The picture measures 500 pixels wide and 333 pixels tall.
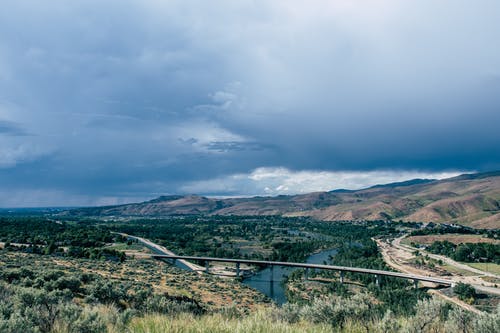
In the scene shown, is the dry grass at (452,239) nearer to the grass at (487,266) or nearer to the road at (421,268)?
the road at (421,268)

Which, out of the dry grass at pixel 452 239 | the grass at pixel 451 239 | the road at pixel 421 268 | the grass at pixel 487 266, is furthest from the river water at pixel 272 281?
the dry grass at pixel 452 239

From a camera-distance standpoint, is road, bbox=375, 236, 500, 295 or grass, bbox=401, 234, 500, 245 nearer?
road, bbox=375, 236, 500, 295

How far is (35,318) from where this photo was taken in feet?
21.5

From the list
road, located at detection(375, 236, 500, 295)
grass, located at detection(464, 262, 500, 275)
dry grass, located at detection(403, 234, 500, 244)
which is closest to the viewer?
road, located at detection(375, 236, 500, 295)

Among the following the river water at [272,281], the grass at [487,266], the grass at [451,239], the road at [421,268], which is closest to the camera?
the road at [421,268]

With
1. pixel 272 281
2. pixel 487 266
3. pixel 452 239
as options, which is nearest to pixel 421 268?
pixel 487 266

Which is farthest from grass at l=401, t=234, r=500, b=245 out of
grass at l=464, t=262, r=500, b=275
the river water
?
the river water

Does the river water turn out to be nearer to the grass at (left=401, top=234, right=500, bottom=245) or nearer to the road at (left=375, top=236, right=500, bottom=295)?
the road at (left=375, top=236, right=500, bottom=295)

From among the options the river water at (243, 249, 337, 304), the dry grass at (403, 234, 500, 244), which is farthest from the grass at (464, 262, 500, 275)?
the river water at (243, 249, 337, 304)

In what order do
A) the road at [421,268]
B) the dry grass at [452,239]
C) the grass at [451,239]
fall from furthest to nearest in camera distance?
the grass at [451,239], the dry grass at [452,239], the road at [421,268]

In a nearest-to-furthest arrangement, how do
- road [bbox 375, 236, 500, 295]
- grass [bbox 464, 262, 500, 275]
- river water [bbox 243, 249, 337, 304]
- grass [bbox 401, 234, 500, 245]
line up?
1. road [bbox 375, 236, 500, 295]
2. river water [bbox 243, 249, 337, 304]
3. grass [bbox 464, 262, 500, 275]
4. grass [bbox 401, 234, 500, 245]

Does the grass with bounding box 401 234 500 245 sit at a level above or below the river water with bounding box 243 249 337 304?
above

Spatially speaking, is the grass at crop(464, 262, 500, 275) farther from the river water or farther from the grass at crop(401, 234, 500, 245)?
the river water

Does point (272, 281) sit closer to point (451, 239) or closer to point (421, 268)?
point (421, 268)
